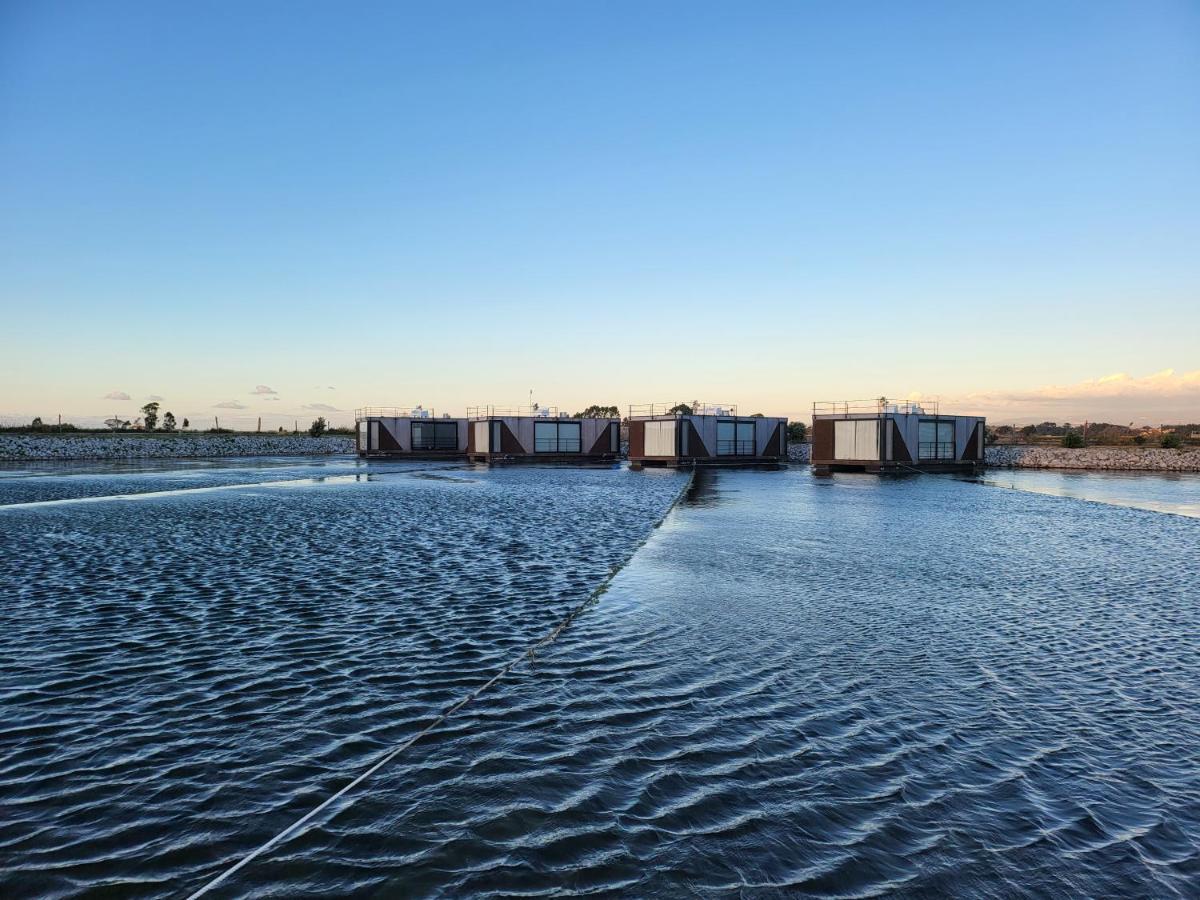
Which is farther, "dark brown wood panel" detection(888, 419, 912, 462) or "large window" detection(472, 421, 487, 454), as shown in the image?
"large window" detection(472, 421, 487, 454)

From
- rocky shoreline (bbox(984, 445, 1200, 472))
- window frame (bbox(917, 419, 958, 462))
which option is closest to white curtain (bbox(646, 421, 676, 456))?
window frame (bbox(917, 419, 958, 462))

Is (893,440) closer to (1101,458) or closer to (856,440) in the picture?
(856,440)

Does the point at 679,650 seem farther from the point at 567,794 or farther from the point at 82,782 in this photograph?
the point at 82,782

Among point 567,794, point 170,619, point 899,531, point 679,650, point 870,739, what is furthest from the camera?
point 899,531

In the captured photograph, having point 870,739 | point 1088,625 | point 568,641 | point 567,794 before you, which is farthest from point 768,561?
point 567,794

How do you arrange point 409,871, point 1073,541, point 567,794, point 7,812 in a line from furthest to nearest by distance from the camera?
point 1073,541 < point 567,794 < point 7,812 < point 409,871

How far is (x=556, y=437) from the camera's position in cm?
7881

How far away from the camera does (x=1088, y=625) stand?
1218 cm

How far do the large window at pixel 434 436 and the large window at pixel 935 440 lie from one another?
52.4m

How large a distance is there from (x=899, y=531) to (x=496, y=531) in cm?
1308

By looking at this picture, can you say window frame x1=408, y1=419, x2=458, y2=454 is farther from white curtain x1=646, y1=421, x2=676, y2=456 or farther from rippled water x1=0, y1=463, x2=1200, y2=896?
rippled water x1=0, y1=463, x2=1200, y2=896

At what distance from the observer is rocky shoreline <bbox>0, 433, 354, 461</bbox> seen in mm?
78438

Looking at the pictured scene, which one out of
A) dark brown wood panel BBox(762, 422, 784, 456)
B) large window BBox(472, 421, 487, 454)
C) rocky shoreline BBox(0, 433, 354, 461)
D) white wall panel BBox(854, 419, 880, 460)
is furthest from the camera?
rocky shoreline BBox(0, 433, 354, 461)

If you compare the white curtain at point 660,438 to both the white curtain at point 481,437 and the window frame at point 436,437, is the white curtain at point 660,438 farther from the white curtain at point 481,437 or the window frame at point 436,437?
the window frame at point 436,437
